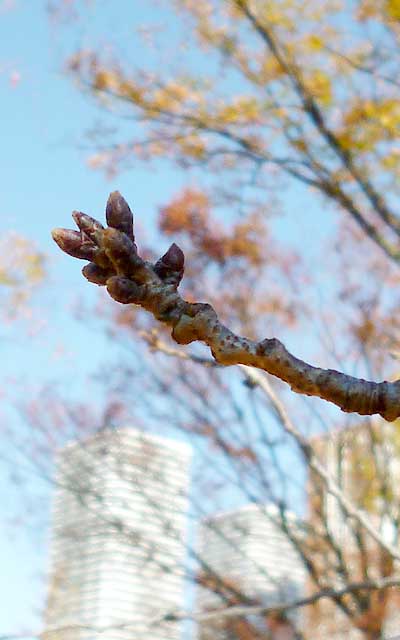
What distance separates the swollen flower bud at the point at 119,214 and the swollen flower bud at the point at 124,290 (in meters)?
0.07

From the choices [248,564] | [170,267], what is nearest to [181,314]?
[170,267]

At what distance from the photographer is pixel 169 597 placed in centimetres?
809

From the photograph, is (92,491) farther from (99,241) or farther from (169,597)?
→ (99,241)

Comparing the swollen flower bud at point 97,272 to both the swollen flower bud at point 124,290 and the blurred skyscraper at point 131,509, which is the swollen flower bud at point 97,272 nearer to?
the swollen flower bud at point 124,290

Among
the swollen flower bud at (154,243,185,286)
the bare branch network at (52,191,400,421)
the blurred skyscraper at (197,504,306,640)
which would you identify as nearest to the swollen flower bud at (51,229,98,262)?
the bare branch network at (52,191,400,421)

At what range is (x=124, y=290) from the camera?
127 cm

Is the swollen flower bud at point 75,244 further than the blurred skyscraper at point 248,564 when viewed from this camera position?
No

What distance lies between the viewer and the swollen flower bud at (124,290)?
4.15ft

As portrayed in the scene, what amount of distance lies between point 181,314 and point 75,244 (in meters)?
0.21

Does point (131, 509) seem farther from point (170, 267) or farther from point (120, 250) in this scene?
point (120, 250)

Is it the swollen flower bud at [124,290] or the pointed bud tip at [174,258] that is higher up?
the pointed bud tip at [174,258]

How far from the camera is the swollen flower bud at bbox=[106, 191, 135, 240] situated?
1.28 meters

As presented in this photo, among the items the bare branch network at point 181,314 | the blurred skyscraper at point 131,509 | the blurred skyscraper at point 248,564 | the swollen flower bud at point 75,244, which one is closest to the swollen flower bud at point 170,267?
the bare branch network at point 181,314

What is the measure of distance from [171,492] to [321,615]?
2.53 metres
